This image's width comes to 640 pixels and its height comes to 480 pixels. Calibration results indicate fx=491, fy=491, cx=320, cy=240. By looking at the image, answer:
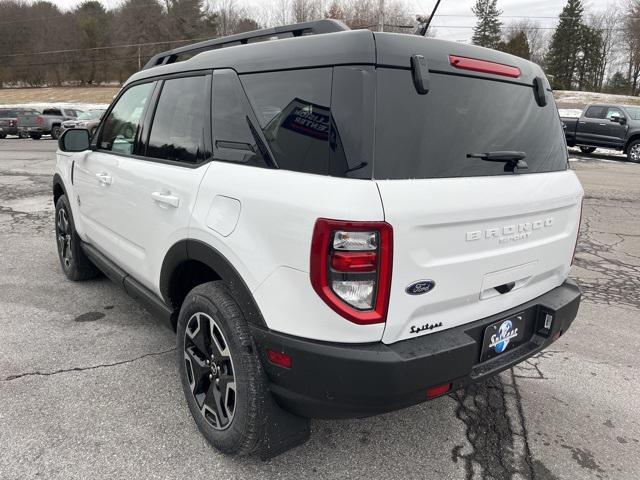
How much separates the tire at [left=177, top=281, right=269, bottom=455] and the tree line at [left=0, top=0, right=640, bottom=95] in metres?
50.8

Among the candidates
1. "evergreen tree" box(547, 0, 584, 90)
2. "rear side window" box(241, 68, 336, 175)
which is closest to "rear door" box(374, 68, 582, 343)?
"rear side window" box(241, 68, 336, 175)

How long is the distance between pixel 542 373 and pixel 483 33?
74.6m

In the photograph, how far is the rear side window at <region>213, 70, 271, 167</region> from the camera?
7.06ft

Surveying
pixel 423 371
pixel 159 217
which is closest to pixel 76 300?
pixel 159 217

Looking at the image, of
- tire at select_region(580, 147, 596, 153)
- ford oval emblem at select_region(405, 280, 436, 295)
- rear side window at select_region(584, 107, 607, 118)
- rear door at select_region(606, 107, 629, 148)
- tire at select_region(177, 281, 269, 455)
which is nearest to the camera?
ford oval emblem at select_region(405, 280, 436, 295)

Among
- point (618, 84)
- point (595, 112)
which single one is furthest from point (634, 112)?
point (618, 84)

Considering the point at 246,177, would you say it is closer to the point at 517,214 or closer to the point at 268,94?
the point at 268,94

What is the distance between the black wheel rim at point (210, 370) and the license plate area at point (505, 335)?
113 cm

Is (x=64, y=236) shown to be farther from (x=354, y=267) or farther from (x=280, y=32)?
(x=354, y=267)

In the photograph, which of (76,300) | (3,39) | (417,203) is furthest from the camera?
(3,39)

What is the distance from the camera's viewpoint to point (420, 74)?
1921 millimetres

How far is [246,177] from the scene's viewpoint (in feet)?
6.90

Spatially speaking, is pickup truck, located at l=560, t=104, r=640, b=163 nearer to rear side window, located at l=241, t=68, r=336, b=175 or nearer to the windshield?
the windshield

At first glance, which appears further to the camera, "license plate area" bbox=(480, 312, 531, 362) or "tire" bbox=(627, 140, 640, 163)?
"tire" bbox=(627, 140, 640, 163)
